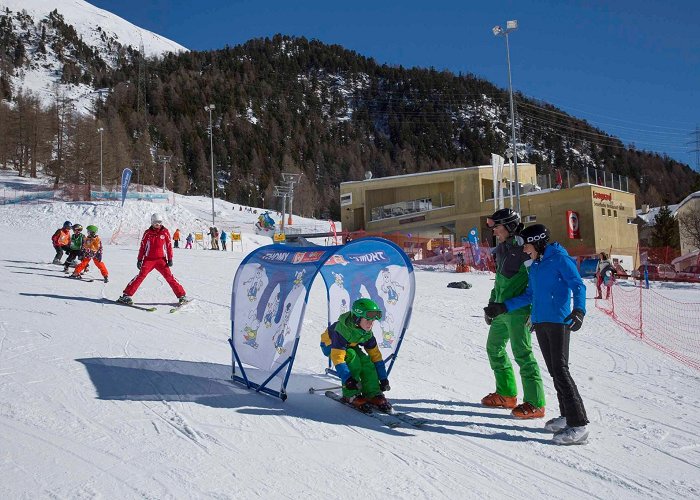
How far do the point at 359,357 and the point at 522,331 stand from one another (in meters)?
1.50

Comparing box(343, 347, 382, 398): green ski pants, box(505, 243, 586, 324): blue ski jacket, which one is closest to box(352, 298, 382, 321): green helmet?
box(343, 347, 382, 398): green ski pants

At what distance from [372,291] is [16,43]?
199m

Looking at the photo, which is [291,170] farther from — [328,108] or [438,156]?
[328,108]

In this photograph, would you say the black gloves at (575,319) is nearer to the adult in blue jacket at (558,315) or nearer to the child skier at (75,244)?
the adult in blue jacket at (558,315)

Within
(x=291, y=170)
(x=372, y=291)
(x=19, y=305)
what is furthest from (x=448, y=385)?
(x=291, y=170)

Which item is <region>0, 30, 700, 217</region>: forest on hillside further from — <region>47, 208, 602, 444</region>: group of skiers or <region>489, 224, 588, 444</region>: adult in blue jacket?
<region>489, 224, 588, 444</region>: adult in blue jacket

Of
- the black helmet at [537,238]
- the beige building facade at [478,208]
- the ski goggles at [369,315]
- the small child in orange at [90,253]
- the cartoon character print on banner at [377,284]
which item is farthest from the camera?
the beige building facade at [478,208]

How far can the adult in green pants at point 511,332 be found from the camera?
4.88m

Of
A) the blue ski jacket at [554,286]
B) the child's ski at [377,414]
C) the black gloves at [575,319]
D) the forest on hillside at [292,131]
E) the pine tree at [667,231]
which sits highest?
the forest on hillside at [292,131]

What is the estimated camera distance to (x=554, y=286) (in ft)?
14.6

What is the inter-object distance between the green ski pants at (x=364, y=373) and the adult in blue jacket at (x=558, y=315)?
1.50m

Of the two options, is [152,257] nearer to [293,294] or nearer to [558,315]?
[293,294]

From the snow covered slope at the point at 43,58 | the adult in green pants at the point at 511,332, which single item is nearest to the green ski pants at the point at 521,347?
the adult in green pants at the point at 511,332

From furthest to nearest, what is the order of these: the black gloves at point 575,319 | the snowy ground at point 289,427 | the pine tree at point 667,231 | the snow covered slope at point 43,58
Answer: the snow covered slope at point 43,58 < the pine tree at point 667,231 < the black gloves at point 575,319 < the snowy ground at point 289,427
